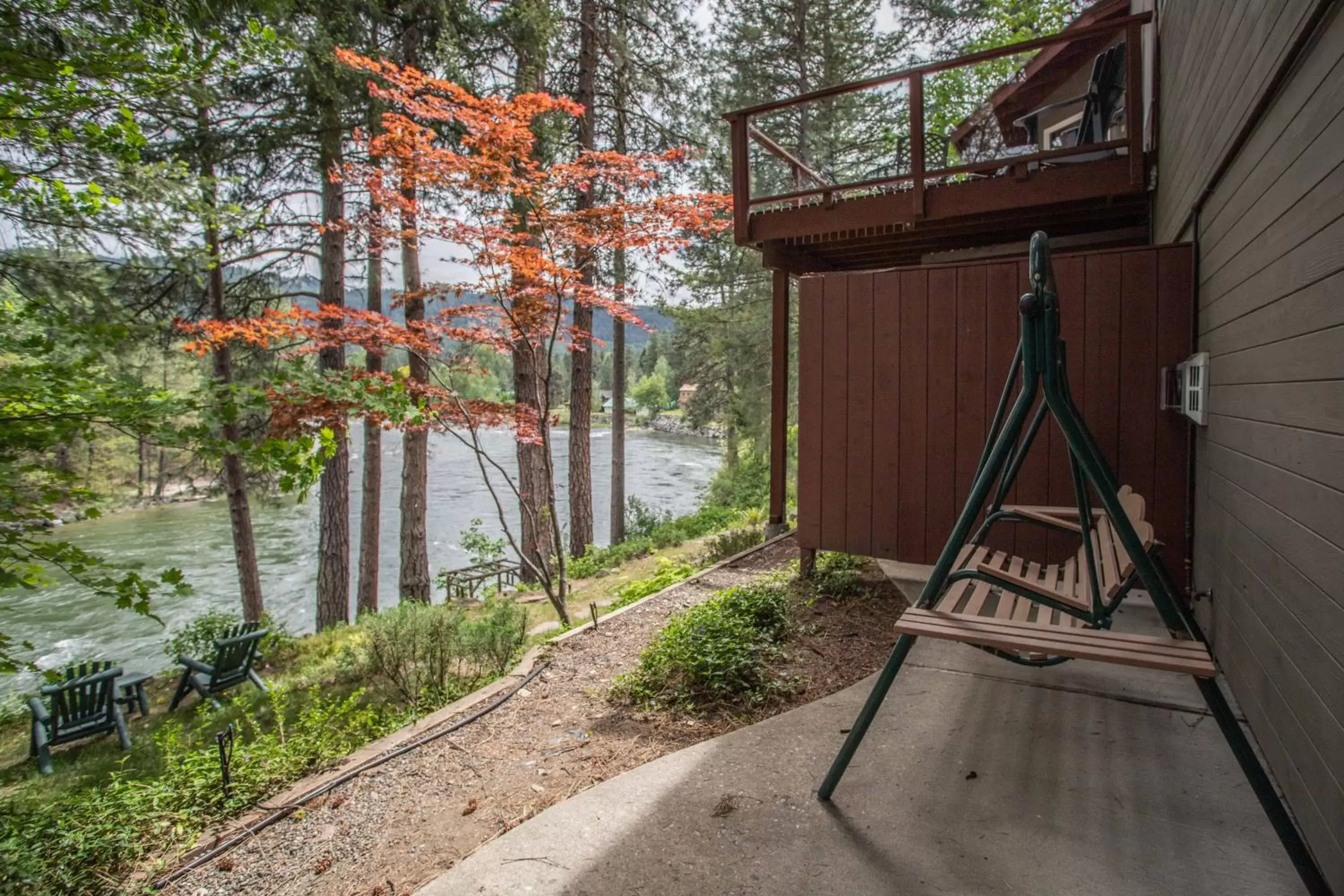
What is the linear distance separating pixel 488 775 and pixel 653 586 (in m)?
3.53

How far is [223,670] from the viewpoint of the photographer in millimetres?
6293

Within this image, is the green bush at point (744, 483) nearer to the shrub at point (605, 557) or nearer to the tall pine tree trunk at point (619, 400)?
the tall pine tree trunk at point (619, 400)

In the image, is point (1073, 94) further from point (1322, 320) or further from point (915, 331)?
point (1322, 320)

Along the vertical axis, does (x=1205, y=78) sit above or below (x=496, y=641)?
above

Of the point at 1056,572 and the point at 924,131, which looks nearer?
the point at 1056,572

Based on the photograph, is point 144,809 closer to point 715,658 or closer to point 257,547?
point 715,658

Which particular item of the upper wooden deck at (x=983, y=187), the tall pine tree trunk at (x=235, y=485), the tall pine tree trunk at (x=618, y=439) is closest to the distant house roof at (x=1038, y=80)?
the upper wooden deck at (x=983, y=187)

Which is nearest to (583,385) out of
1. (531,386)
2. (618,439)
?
(618,439)

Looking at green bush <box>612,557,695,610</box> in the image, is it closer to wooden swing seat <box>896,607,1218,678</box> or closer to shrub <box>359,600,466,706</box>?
shrub <box>359,600,466,706</box>

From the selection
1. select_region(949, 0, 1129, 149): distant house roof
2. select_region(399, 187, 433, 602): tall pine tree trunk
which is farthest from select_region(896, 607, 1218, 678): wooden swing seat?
select_region(399, 187, 433, 602): tall pine tree trunk

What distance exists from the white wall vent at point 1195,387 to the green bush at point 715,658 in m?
2.18

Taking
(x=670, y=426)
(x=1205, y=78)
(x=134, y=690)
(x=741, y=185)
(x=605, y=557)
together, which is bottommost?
(x=134, y=690)

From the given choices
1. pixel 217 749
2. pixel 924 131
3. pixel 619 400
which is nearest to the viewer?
pixel 217 749

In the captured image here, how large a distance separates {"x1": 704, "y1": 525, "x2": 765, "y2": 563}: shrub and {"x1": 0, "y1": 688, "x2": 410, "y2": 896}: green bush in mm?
4325
